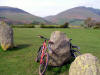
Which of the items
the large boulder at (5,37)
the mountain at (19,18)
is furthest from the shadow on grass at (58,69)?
the mountain at (19,18)

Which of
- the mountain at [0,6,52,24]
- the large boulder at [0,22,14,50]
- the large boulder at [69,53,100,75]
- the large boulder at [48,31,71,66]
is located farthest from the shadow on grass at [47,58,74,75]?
the mountain at [0,6,52,24]

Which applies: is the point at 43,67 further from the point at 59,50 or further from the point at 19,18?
the point at 19,18

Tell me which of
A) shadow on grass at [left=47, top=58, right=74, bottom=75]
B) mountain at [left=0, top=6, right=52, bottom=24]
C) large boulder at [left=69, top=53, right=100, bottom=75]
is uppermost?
mountain at [left=0, top=6, right=52, bottom=24]

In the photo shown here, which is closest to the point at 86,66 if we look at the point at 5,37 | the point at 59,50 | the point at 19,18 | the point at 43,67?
the point at 59,50

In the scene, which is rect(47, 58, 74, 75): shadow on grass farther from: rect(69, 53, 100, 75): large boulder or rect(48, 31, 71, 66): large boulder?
rect(69, 53, 100, 75): large boulder

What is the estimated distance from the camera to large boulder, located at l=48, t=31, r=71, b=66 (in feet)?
20.4

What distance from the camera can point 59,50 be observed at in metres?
6.23

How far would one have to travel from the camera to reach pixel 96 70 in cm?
419

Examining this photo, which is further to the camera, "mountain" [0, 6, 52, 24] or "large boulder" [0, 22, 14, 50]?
"mountain" [0, 6, 52, 24]

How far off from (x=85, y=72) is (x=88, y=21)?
162 ft

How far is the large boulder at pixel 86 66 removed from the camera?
4.22 m

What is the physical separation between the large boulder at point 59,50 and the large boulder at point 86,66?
61.5 inches

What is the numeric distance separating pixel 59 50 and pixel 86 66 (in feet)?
6.67

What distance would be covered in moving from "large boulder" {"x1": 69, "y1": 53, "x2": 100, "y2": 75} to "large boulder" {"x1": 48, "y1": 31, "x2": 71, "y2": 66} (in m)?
1.56
